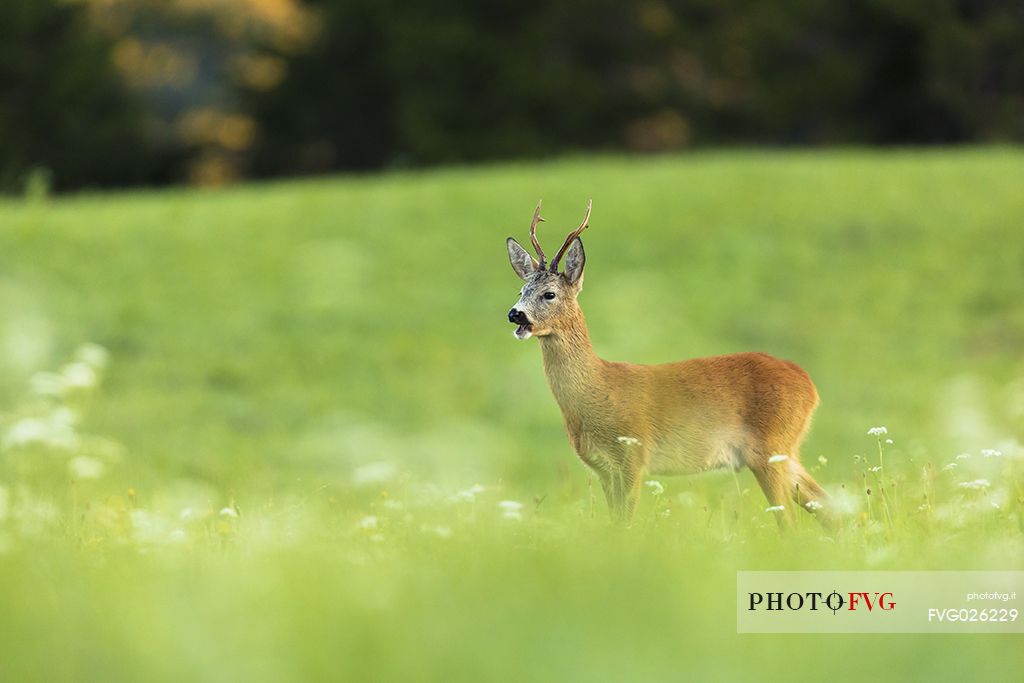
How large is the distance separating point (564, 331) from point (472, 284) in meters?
11.8

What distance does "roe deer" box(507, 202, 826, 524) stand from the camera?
3.23 metres

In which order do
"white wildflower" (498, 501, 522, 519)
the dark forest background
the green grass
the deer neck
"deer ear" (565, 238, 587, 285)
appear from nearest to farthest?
the green grass
"deer ear" (565, 238, 587, 285)
the deer neck
"white wildflower" (498, 501, 522, 519)
the dark forest background

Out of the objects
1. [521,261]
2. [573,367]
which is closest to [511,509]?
[573,367]

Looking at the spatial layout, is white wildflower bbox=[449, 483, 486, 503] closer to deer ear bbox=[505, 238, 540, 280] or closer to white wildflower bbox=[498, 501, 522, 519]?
white wildflower bbox=[498, 501, 522, 519]

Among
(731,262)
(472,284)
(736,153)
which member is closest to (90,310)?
(472,284)

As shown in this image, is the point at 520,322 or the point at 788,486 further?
the point at 788,486

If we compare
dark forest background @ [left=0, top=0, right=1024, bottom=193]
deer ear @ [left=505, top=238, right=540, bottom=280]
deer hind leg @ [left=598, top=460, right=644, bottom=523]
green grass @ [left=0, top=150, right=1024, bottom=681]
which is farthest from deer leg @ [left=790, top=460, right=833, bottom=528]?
dark forest background @ [left=0, top=0, right=1024, bottom=193]

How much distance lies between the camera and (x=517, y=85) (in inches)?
1289

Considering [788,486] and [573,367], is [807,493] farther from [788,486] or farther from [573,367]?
[573,367]

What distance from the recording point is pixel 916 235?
629 inches

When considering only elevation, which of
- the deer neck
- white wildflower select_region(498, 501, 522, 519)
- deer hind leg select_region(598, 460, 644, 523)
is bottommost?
deer hind leg select_region(598, 460, 644, 523)

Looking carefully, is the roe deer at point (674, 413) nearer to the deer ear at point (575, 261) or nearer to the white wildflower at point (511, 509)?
the deer ear at point (575, 261)

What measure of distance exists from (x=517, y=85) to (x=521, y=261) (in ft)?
99.2

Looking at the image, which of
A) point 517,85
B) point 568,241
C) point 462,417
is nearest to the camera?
point 568,241
